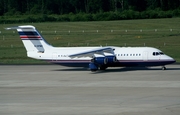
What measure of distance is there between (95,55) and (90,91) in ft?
46.3

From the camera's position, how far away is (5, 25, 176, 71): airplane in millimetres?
45156

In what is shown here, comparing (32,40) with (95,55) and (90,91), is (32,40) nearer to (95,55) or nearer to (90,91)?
(95,55)

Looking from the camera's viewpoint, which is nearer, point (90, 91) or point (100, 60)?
point (90, 91)

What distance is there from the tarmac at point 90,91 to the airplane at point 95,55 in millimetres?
795

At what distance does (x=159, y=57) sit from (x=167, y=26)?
51.7 meters

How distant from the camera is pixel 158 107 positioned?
83.6 feet

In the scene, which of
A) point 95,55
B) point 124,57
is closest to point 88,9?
point 95,55

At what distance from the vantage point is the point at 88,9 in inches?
5359

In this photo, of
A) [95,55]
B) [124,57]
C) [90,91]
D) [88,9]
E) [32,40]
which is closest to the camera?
[90,91]

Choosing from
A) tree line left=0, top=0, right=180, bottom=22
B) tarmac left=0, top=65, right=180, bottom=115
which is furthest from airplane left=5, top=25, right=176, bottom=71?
tree line left=0, top=0, right=180, bottom=22

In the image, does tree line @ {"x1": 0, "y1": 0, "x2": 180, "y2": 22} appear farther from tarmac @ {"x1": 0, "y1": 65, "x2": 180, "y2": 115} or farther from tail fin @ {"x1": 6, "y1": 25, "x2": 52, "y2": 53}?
tarmac @ {"x1": 0, "y1": 65, "x2": 180, "y2": 115}

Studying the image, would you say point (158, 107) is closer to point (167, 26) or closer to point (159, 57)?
point (159, 57)

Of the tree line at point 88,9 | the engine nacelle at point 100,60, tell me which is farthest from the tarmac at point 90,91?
the tree line at point 88,9

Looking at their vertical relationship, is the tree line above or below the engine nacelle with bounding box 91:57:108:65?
above
